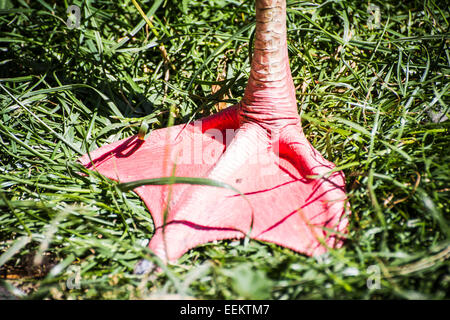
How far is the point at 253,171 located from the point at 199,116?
52 cm

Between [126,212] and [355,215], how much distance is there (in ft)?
2.42

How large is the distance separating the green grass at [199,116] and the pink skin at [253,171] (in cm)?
6

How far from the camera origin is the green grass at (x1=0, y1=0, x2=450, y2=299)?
91 cm

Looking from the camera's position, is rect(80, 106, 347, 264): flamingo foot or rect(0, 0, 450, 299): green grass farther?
rect(80, 106, 347, 264): flamingo foot

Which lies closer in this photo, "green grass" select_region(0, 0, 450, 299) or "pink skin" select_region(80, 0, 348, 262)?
"green grass" select_region(0, 0, 450, 299)

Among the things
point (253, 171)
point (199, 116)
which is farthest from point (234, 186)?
point (199, 116)

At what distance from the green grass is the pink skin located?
0.06m

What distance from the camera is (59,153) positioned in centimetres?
140

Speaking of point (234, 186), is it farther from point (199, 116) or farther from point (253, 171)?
point (199, 116)

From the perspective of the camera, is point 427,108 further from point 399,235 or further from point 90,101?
point 90,101

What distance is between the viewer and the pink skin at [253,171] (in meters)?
1.03

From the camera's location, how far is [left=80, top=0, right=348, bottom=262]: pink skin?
1030 millimetres
